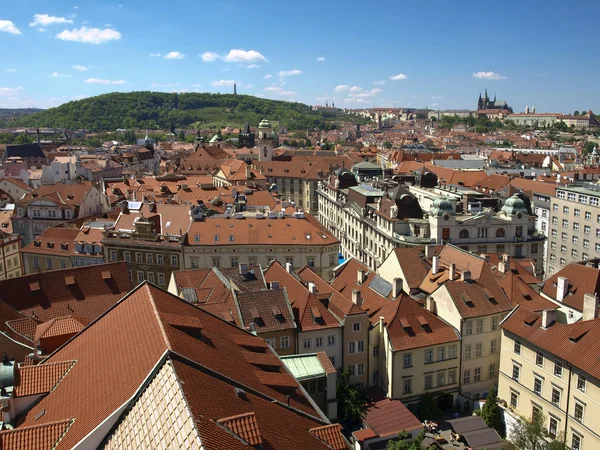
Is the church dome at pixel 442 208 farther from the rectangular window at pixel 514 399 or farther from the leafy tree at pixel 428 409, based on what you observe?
the rectangular window at pixel 514 399

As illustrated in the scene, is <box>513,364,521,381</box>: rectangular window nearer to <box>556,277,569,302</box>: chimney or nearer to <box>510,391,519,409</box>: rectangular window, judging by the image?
<box>510,391,519,409</box>: rectangular window

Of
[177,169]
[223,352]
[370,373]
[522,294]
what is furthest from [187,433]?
[177,169]

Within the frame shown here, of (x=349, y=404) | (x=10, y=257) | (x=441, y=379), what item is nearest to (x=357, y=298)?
(x=349, y=404)

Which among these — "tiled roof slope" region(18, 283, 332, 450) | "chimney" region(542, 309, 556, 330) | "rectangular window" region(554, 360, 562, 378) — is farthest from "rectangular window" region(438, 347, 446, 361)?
"tiled roof slope" region(18, 283, 332, 450)

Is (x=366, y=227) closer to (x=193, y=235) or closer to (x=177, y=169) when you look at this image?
(x=193, y=235)

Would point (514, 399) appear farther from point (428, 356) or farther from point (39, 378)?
point (39, 378)

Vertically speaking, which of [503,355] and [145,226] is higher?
[145,226]
